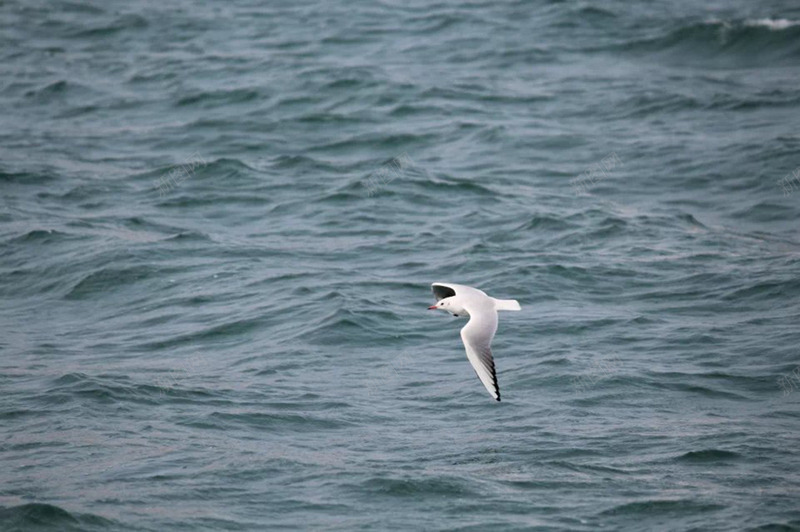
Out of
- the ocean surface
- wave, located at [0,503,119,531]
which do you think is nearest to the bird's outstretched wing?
the ocean surface

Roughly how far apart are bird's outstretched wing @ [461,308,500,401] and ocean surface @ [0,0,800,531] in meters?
1.13

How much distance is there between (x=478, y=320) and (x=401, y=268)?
597cm

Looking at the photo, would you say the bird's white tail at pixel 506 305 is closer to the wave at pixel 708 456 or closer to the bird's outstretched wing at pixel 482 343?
the bird's outstretched wing at pixel 482 343

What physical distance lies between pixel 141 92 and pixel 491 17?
9.92m

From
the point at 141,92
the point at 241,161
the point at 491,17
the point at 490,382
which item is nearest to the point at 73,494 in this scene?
the point at 490,382

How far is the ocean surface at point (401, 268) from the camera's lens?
39.1 feet

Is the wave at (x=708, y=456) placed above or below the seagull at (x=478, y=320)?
below

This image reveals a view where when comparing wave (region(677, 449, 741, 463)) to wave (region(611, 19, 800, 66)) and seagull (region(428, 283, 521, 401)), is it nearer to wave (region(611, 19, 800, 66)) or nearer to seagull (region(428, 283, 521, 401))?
seagull (region(428, 283, 521, 401))

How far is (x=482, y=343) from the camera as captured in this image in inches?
464

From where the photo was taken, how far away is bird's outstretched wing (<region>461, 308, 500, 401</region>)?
37.1 feet

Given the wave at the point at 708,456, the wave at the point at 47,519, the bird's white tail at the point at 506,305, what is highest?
the bird's white tail at the point at 506,305

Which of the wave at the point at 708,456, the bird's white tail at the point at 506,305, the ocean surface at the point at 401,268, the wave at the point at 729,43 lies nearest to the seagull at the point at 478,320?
the bird's white tail at the point at 506,305

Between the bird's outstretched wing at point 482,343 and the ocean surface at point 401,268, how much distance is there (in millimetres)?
1126

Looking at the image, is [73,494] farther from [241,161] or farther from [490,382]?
[241,161]
